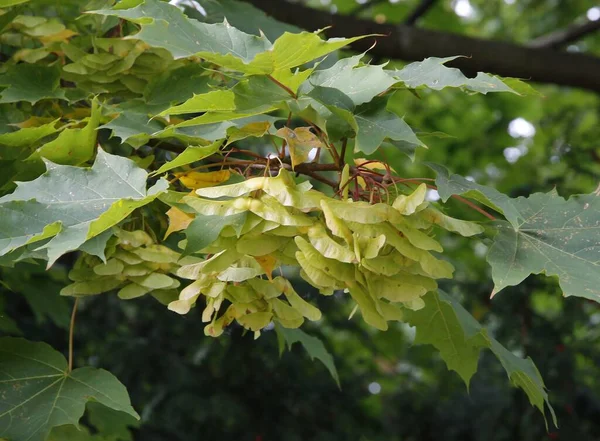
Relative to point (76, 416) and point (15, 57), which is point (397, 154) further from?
point (76, 416)

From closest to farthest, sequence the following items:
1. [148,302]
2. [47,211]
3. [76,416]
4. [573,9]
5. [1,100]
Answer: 1. [47,211]
2. [76,416]
3. [1,100]
4. [148,302]
5. [573,9]

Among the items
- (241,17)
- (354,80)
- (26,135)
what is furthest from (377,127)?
(241,17)

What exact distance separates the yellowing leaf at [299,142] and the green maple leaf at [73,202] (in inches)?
9.7

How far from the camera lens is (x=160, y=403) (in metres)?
3.76

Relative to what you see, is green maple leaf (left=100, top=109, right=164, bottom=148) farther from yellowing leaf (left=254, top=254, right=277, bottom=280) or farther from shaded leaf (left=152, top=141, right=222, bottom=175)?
yellowing leaf (left=254, top=254, right=277, bottom=280)

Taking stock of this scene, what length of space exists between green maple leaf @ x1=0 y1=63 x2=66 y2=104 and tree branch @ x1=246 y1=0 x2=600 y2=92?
1.72 m

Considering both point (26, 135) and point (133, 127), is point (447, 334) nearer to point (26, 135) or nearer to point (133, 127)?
point (133, 127)

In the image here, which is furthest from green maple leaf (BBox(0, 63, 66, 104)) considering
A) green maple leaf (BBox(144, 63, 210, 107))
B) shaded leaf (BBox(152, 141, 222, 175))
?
shaded leaf (BBox(152, 141, 222, 175))

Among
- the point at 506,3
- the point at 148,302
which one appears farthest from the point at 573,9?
the point at 148,302

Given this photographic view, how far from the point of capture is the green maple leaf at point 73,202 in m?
1.45

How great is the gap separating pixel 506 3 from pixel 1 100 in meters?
5.61

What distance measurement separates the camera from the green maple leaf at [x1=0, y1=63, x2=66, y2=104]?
1.96 metres

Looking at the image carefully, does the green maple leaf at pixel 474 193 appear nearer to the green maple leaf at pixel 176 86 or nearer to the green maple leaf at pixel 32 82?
the green maple leaf at pixel 176 86

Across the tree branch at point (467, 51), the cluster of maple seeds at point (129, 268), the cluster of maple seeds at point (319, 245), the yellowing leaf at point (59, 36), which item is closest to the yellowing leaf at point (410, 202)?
the cluster of maple seeds at point (319, 245)
